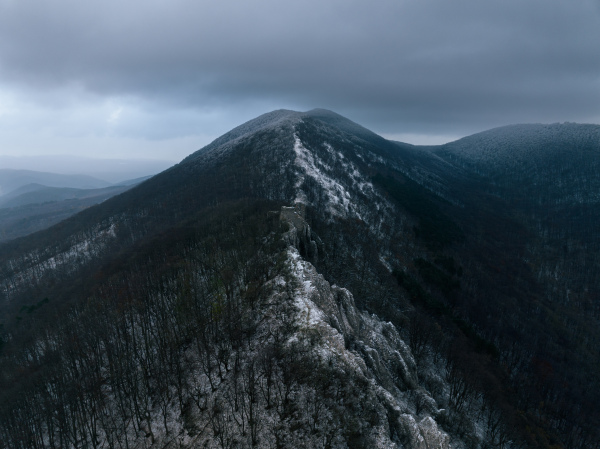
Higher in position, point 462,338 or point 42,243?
point 42,243

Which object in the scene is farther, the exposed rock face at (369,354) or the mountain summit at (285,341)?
the mountain summit at (285,341)

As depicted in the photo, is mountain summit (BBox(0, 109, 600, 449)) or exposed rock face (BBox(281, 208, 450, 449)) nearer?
exposed rock face (BBox(281, 208, 450, 449))

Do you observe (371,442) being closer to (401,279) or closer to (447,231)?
(401,279)

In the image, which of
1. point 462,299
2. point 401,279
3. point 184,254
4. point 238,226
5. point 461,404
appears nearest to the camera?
point 461,404

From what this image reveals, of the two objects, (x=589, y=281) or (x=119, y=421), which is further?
(x=589, y=281)

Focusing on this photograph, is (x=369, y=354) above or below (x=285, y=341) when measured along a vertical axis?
below

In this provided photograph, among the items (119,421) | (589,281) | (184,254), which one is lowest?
(589,281)

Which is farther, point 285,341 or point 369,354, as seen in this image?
point 369,354

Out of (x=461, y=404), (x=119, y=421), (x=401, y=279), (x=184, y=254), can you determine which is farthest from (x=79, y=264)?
(x=461, y=404)
